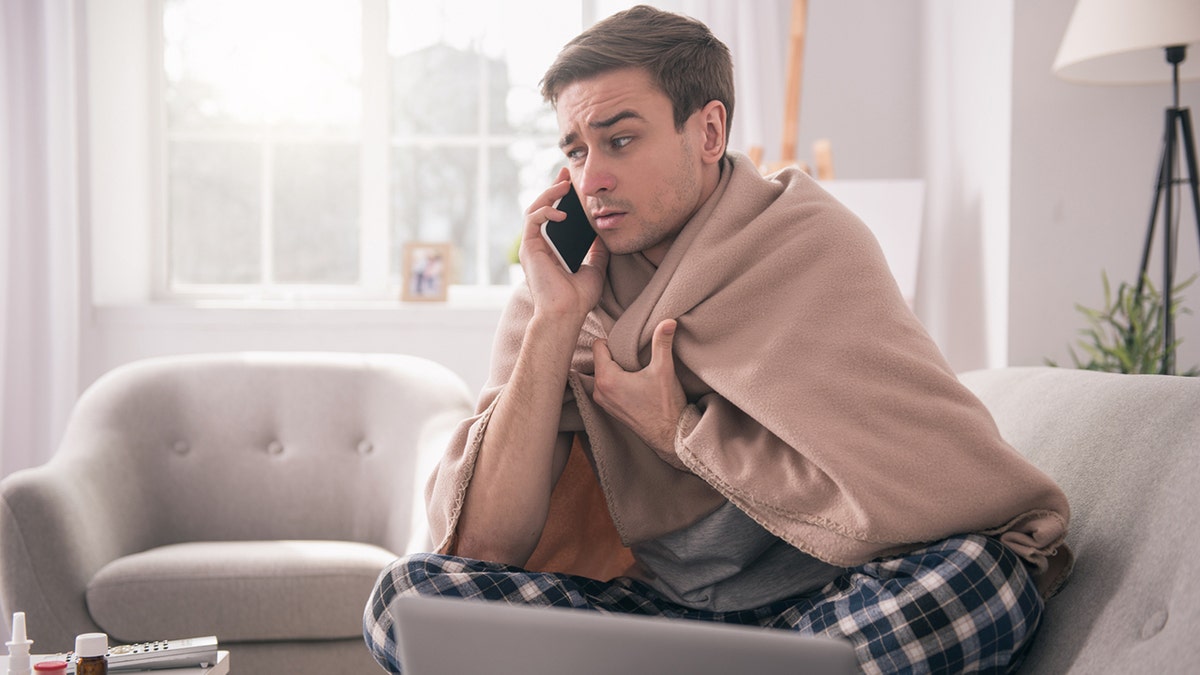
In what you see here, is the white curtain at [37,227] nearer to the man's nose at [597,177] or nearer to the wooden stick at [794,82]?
the wooden stick at [794,82]

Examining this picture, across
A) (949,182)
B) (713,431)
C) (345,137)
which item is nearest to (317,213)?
(345,137)

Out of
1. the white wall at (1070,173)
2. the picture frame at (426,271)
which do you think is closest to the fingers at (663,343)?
the white wall at (1070,173)

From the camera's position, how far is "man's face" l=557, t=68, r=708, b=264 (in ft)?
5.06

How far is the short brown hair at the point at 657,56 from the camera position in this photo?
155 cm

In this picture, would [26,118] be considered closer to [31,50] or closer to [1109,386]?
[31,50]

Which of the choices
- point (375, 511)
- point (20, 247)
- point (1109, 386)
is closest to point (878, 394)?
point (1109, 386)

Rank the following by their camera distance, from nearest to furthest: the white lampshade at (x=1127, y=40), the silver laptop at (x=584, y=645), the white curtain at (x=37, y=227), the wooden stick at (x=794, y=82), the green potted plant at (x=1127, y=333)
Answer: the silver laptop at (x=584, y=645) < the white lampshade at (x=1127, y=40) < the green potted plant at (x=1127, y=333) < the wooden stick at (x=794, y=82) < the white curtain at (x=37, y=227)

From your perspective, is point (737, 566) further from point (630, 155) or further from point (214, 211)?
point (214, 211)

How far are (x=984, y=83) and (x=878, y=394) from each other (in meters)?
2.03

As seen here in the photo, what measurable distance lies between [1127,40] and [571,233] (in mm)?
1575

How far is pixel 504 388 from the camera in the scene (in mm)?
1555

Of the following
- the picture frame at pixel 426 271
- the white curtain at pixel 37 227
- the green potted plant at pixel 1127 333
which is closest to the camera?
the green potted plant at pixel 1127 333

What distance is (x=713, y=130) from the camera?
1623 mm

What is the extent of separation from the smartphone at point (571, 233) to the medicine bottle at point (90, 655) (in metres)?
0.81
